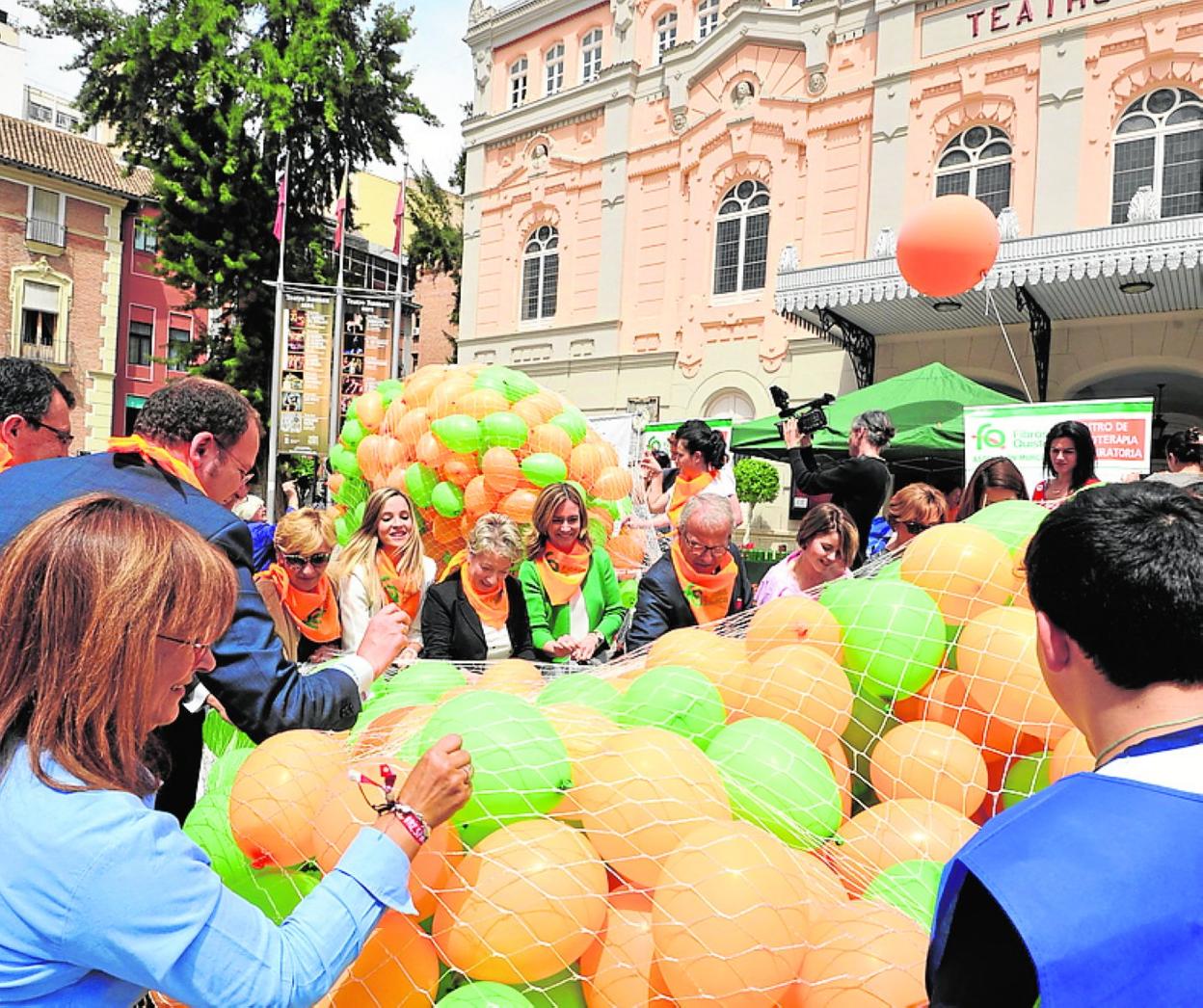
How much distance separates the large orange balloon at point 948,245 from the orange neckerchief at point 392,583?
436 centimetres

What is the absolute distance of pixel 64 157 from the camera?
27375 mm

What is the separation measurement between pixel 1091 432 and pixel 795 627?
14.1ft

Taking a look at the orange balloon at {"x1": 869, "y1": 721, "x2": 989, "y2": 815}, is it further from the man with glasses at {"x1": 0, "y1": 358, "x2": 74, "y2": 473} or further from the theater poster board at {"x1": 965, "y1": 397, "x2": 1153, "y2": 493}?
the theater poster board at {"x1": 965, "y1": 397, "x2": 1153, "y2": 493}

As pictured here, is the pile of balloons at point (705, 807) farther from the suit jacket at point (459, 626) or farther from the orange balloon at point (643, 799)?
the suit jacket at point (459, 626)

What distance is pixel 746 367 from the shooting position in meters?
15.7

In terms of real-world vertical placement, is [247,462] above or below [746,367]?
below

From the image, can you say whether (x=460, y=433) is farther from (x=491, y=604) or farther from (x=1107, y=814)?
(x=1107, y=814)

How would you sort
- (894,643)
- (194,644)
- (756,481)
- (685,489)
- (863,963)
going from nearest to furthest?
(194,644), (863,963), (894,643), (685,489), (756,481)

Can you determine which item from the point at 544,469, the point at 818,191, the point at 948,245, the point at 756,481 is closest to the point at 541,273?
the point at 818,191

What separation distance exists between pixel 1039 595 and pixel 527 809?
0.99 metres

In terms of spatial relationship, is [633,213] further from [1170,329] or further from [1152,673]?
[1152,673]

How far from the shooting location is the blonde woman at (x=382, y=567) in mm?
3613

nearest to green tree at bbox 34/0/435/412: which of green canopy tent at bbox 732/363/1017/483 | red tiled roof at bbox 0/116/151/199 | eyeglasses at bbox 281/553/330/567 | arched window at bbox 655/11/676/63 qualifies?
arched window at bbox 655/11/676/63

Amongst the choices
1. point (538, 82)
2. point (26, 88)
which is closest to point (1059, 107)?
point (538, 82)
